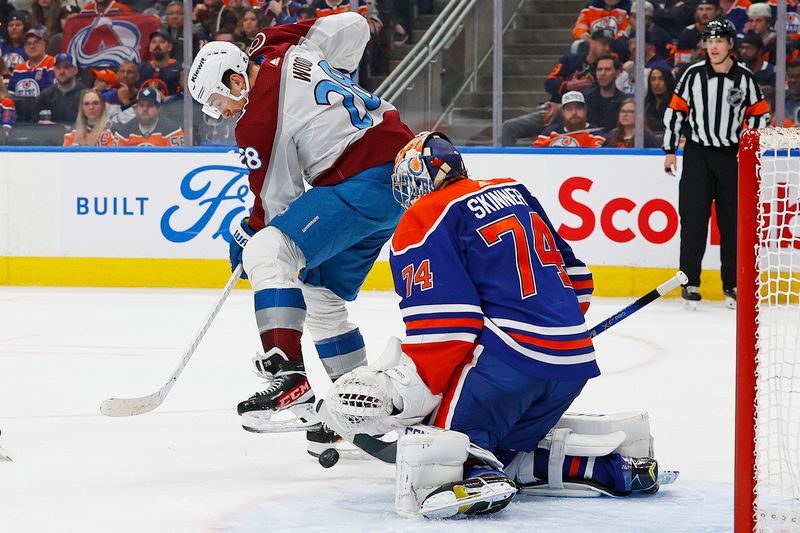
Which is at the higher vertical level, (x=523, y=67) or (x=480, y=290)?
(x=523, y=67)

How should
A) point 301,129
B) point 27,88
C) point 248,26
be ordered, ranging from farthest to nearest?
point 27,88, point 248,26, point 301,129

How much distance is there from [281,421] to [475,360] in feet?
2.14

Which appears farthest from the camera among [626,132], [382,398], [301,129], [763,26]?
[626,132]

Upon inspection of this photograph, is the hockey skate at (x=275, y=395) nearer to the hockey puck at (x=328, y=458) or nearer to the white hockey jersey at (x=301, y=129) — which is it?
the hockey puck at (x=328, y=458)

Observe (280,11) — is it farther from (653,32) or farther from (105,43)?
(653,32)

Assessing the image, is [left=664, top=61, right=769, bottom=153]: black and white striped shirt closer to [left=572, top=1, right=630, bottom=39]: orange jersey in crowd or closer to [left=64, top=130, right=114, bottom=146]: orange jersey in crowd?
[left=572, top=1, right=630, bottom=39]: orange jersey in crowd

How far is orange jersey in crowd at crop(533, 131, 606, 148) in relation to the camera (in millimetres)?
6477

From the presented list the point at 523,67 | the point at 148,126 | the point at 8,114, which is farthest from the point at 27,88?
the point at 523,67

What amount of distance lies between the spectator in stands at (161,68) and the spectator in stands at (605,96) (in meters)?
2.42

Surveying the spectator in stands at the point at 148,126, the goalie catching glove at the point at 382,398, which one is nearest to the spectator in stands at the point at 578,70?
the spectator in stands at the point at 148,126

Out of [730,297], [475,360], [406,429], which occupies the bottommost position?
[730,297]

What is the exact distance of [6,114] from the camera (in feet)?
23.2

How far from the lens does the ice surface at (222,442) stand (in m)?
2.31

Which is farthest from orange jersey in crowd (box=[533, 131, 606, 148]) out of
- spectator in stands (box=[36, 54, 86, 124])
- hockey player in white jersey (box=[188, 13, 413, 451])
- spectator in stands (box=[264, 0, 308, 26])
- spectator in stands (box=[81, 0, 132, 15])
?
hockey player in white jersey (box=[188, 13, 413, 451])
